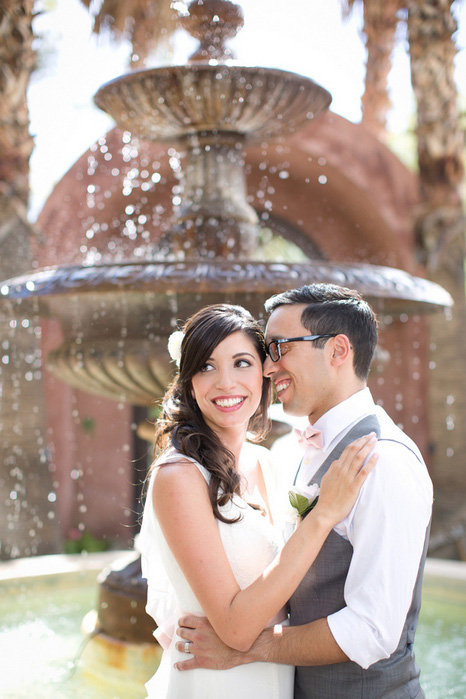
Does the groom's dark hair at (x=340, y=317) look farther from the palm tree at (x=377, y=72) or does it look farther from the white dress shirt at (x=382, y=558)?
the palm tree at (x=377, y=72)

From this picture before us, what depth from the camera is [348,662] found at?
75.6 inches

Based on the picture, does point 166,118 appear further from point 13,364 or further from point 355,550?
point 13,364

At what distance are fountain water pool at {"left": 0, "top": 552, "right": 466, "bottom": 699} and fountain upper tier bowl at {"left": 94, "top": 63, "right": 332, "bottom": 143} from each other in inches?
118

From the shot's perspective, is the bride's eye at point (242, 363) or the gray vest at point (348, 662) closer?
the gray vest at point (348, 662)

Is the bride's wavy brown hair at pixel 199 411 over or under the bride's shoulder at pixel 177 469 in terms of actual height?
over

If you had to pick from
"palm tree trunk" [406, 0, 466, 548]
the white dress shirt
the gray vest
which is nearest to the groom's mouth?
the gray vest

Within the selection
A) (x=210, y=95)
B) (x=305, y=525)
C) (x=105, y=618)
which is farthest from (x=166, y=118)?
(x=305, y=525)

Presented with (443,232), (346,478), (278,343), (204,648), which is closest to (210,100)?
(278,343)

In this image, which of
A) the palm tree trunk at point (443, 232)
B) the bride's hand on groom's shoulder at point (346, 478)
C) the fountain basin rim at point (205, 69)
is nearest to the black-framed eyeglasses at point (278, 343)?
the bride's hand on groom's shoulder at point (346, 478)

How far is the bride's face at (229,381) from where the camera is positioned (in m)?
2.32

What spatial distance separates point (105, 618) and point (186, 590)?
7.65 ft

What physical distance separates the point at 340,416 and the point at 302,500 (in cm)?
25

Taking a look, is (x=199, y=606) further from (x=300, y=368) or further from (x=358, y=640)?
(x=300, y=368)

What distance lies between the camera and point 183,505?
2014mm
